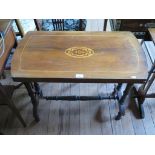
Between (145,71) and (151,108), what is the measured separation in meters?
0.75

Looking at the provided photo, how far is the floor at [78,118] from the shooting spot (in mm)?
1578

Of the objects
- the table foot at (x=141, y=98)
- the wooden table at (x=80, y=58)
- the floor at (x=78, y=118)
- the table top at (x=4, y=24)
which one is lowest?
the floor at (x=78, y=118)

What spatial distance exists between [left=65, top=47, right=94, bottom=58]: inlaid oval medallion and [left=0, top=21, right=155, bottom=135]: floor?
670 millimetres

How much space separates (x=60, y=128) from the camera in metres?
1.60

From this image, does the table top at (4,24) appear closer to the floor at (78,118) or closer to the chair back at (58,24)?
the chair back at (58,24)

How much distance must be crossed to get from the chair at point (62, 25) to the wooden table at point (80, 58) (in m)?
0.38

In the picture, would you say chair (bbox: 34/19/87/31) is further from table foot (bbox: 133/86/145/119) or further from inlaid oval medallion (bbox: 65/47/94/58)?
table foot (bbox: 133/86/145/119)

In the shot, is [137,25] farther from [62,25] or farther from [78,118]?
[78,118]

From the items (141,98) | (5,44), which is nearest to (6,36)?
(5,44)

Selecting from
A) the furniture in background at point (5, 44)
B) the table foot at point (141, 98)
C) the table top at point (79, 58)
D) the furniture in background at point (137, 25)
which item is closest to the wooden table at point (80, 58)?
the table top at point (79, 58)

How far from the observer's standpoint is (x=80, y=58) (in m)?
1.21

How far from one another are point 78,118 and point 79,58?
0.68m
